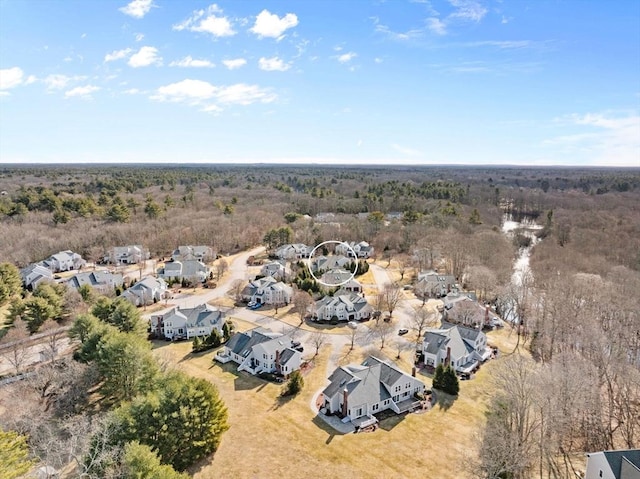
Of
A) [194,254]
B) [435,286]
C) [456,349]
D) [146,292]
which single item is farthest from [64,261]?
[456,349]

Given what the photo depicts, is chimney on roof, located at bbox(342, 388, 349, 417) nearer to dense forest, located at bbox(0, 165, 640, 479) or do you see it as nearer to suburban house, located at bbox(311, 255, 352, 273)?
dense forest, located at bbox(0, 165, 640, 479)

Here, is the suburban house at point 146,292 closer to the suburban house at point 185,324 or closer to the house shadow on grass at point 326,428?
the suburban house at point 185,324

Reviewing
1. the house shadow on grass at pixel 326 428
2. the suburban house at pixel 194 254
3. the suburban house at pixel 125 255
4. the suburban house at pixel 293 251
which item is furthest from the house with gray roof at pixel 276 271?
the house shadow on grass at pixel 326 428

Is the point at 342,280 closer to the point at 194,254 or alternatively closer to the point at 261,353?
the point at 261,353

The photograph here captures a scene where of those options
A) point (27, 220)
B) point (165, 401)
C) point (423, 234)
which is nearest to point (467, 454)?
point (165, 401)

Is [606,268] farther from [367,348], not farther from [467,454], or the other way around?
[467,454]

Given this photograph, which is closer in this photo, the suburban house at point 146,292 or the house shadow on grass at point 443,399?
the house shadow on grass at point 443,399
